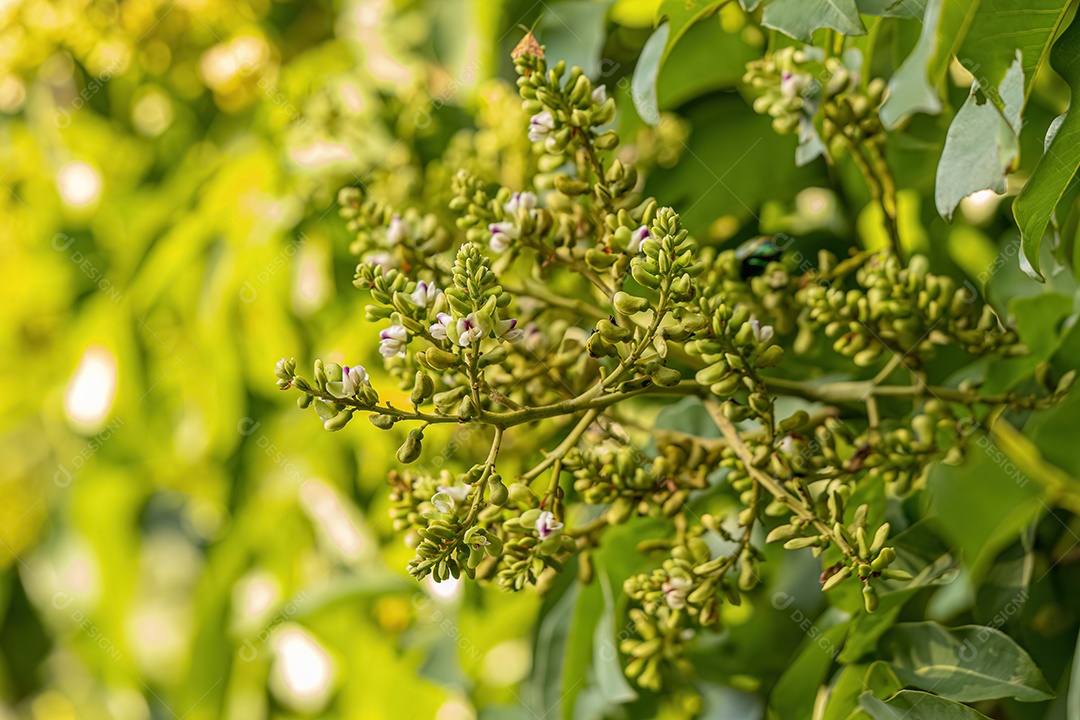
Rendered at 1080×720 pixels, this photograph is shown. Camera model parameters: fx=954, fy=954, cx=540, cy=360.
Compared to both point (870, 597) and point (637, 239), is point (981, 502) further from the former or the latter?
point (637, 239)

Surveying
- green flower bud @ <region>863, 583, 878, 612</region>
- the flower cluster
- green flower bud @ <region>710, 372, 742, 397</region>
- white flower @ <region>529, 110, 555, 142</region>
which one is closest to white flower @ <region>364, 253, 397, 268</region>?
the flower cluster

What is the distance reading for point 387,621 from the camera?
43.7 inches

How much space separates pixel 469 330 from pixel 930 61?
298 millimetres

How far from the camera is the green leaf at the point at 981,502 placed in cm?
58

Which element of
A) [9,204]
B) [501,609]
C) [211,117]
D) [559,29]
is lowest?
[501,609]

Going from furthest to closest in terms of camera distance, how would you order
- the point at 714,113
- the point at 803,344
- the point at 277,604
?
the point at 277,604
the point at 714,113
the point at 803,344

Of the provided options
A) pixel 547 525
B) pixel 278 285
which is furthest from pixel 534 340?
pixel 278 285

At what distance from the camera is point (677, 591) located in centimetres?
54

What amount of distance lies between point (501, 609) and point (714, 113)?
479 millimetres

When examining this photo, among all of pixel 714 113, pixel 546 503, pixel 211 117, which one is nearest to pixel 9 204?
pixel 211 117

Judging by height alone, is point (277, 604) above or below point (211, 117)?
below

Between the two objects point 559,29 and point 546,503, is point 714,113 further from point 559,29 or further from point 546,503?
point 546,503

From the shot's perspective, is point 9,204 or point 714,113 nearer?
point 714,113

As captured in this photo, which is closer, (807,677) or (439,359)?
(439,359)
